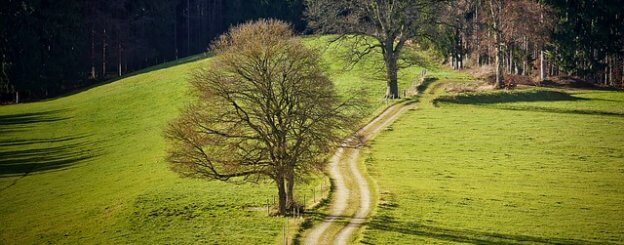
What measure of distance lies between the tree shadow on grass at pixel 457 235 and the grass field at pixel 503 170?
0.06 metres

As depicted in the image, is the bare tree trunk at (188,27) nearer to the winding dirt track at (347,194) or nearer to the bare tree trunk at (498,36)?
the bare tree trunk at (498,36)

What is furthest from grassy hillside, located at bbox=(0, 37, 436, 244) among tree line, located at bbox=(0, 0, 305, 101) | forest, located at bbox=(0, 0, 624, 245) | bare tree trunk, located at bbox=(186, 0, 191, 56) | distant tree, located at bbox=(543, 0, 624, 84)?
bare tree trunk, located at bbox=(186, 0, 191, 56)

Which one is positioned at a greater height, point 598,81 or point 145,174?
point 598,81

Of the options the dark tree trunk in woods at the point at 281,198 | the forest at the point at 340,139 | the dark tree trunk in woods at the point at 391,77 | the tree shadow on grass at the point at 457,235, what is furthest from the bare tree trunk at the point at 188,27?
the tree shadow on grass at the point at 457,235

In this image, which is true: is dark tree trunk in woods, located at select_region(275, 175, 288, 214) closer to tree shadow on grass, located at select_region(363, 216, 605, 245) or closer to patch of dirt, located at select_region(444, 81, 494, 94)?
tree shadow on grass, located at select_region(363, 216, 605, 245)

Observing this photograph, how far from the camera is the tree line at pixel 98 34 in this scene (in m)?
121

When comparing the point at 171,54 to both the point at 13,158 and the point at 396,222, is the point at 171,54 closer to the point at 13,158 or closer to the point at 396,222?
the point at 13,158

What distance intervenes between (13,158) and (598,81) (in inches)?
2868

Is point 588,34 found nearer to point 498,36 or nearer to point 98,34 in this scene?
point 498,36

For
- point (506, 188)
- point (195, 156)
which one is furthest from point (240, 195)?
point (506, 188)

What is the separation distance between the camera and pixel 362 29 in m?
84.2

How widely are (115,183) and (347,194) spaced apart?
20.6m

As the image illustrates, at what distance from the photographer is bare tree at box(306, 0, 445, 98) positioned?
8100cm

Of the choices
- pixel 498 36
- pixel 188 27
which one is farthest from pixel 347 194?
pixel 188 27
